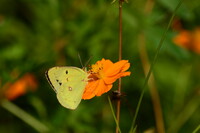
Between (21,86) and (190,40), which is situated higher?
(190,40)

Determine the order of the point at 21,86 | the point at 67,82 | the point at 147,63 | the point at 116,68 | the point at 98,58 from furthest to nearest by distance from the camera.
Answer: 1. the point at 21,86
2. the point at 147,63
3. the point at 98,58
4. the point at 67,82
5. the point at 116,68

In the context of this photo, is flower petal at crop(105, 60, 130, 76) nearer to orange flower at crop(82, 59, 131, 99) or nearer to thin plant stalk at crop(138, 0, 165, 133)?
orange flower at crop(82, 59, 131, 99)

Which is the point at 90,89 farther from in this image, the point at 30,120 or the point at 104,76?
the point at 30,120

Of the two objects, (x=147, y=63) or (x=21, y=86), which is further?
(x=21, y=86)

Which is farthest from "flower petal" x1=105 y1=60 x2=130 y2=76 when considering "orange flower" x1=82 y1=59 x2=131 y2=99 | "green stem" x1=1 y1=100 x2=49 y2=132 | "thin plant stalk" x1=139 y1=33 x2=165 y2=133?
"green stem" x1=1 y1=100 x2=49 y2=132

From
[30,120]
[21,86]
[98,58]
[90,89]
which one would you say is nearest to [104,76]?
[90,89]

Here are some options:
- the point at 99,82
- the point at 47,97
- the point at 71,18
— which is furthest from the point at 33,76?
the point at 99,82
